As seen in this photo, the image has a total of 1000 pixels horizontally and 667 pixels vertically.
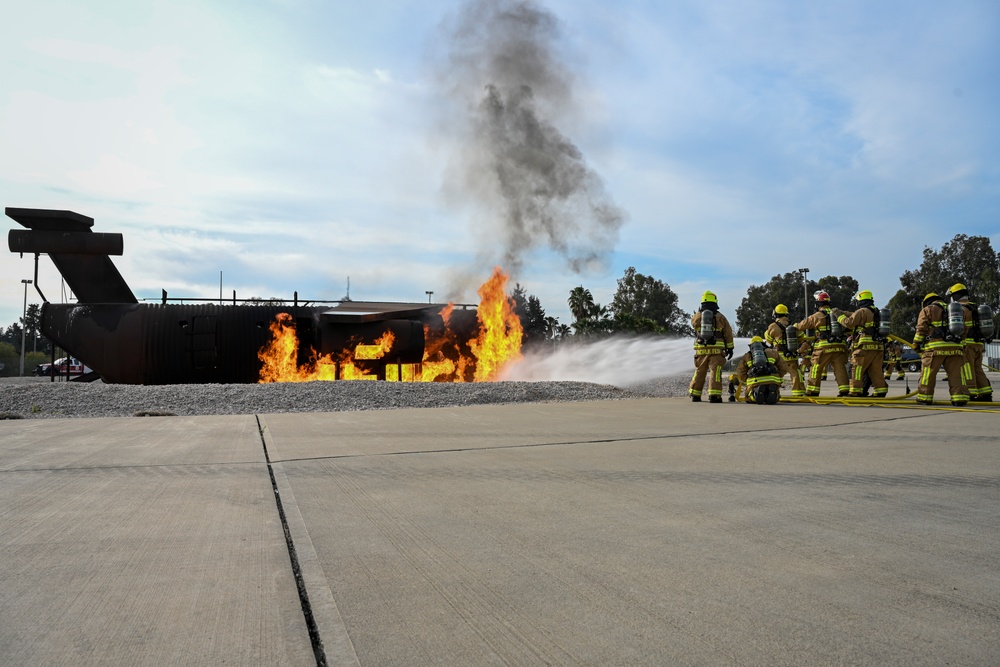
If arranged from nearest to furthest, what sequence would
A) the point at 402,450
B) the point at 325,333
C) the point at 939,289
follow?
the point at 402,450 < the point at 325,333 < the point at 939,289

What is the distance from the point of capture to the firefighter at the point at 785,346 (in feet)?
51.1

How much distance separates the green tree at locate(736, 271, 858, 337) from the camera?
73062mm

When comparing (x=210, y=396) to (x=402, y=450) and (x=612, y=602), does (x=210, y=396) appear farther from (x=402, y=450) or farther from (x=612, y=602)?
(x=612, y=602)

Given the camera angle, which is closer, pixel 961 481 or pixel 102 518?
pixel 102 518

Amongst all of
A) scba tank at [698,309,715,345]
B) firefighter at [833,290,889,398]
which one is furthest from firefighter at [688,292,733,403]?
firefighter at [833,290,889,398]

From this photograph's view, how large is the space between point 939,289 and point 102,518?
75488 millimetres

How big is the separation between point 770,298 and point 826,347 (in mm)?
65200

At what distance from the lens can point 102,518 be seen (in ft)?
13.8

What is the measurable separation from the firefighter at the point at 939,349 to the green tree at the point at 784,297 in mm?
63125

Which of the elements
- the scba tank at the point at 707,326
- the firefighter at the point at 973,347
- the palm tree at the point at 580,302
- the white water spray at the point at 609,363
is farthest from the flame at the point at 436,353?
the palm tree at the point at 580,302

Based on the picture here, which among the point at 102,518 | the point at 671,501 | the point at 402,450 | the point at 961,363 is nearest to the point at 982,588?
the point at 671,501

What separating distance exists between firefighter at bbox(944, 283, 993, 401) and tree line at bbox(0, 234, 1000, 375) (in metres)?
33.5

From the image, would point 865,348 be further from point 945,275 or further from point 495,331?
point 945,275

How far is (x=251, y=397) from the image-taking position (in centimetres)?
1388
